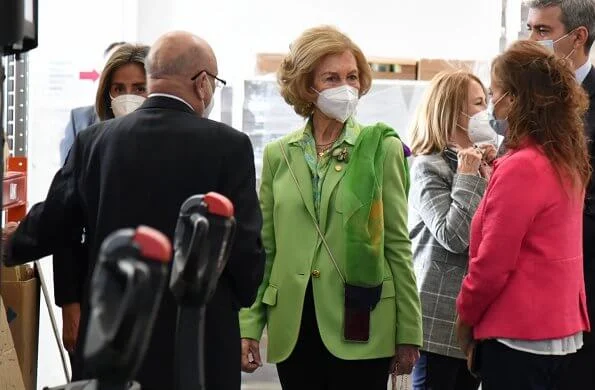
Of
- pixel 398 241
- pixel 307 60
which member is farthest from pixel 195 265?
pixel 307 60

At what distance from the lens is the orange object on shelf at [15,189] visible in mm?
3299

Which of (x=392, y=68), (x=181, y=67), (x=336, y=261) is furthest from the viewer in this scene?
(x=392, y=68)

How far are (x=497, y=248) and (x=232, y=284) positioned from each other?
2.38 feet

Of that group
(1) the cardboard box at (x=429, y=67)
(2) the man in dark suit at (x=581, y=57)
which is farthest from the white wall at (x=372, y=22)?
(2) the man in dark suit at (x=581, y=57)

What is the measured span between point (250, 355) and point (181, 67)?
95cm

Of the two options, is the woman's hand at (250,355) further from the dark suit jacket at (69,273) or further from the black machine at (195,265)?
the black machine at (195,265)

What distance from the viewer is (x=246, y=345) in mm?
3252

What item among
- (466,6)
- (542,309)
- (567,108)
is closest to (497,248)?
(542,309)

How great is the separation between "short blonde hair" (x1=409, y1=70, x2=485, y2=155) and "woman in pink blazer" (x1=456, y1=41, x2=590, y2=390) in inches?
29.7

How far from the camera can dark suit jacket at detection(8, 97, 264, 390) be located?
2654mm

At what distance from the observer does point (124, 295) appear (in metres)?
1.40

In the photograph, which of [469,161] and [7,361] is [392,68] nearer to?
[469,161]

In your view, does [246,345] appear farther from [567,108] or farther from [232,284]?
[567,108]

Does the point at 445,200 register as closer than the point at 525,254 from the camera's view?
No
